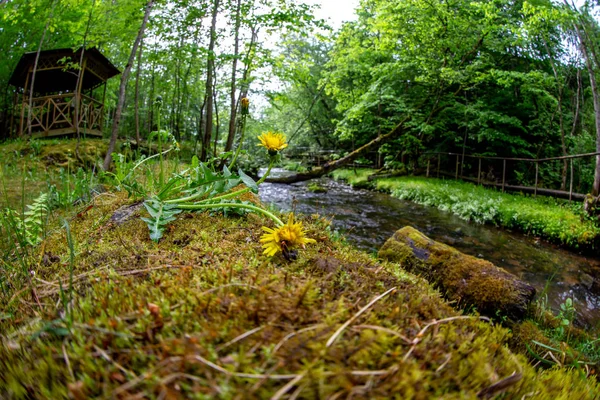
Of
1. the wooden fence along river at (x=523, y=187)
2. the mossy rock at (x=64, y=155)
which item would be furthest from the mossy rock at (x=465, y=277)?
the mossy rock at (x=64, y=155)

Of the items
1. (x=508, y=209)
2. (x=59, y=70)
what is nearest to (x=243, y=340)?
(x=508, y=209)

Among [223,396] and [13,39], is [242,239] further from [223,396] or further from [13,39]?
[13,39]

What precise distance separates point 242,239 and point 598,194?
8758 mm

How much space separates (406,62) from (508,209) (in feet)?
22.7

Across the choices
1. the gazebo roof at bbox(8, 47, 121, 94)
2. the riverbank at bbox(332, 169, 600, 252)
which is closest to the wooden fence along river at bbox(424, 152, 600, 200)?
the riverbank at bbox(332, 169, 600, 252)

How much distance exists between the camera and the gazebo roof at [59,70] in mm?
11780

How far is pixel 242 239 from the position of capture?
155 centimetres

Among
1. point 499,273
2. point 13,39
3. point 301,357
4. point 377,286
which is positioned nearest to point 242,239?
point 377,286

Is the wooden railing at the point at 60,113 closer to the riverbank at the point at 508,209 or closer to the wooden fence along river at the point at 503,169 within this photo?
the riverbank at the point at 508,209

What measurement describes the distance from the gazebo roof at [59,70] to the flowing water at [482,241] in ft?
29.3

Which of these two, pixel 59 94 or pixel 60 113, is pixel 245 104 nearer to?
pixel 60 113

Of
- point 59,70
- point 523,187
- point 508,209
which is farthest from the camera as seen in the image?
point 59,70

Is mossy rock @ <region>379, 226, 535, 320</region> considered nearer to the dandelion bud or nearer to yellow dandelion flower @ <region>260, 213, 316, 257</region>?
yellow dandelion flower @ <region>260, 213, 316, 257</region>

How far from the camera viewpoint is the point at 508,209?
779cm
